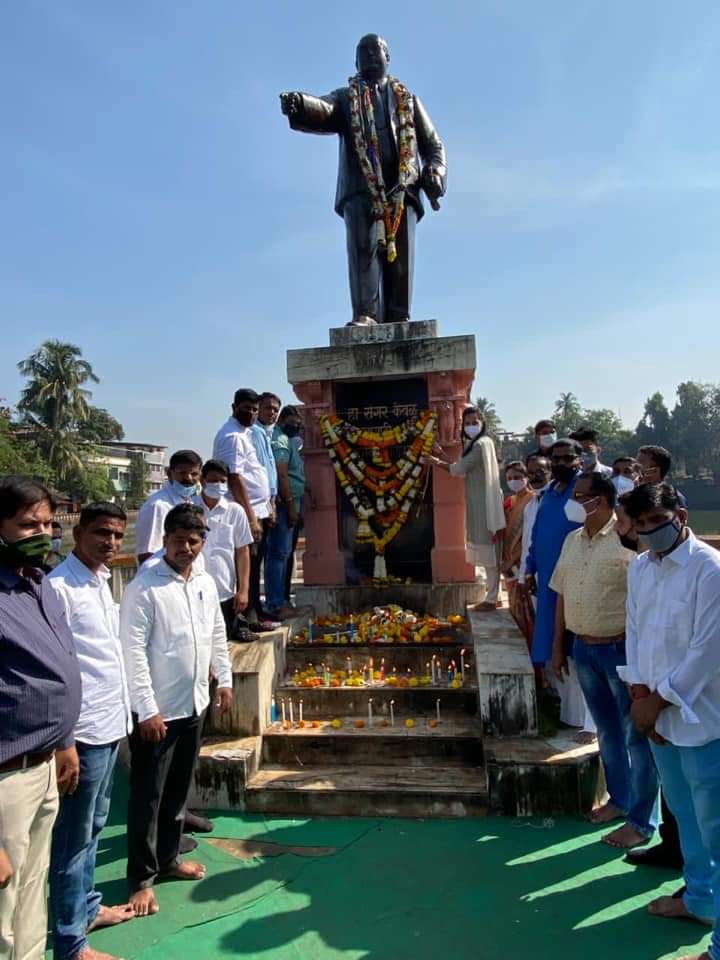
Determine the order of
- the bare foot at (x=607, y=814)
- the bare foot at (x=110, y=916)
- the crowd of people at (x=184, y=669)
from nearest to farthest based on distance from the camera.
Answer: the crowd of people at (x=184, y=669) → the bare foot at (x=110, y=916) → the bare foot at (x=607, y=814)

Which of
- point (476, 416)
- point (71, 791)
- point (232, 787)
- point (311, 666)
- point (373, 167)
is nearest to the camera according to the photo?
point (71, 791)

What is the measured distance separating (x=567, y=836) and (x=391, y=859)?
0.93 metres

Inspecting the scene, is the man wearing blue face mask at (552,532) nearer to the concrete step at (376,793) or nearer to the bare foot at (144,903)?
the concrete step at (376,793)

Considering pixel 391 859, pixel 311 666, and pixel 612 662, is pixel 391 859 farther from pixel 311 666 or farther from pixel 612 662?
pixel 311 666

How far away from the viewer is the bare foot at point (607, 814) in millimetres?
3355

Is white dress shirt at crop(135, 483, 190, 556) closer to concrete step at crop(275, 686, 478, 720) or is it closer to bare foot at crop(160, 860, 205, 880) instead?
concrete step at crop(275, 686, 478, 720)

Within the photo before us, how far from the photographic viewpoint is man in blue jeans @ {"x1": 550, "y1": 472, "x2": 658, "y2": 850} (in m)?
3.15

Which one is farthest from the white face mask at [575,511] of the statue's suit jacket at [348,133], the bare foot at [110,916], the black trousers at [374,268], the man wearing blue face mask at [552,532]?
the statue's suit jacket at [348,133]

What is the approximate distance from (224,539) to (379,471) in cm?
242

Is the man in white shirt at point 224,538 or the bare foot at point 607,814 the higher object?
the man in white shirt at point 224,538

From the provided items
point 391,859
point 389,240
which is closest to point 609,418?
point 389,240

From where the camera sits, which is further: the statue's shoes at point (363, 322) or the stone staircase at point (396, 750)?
the statue's shoes at point (363, 322)

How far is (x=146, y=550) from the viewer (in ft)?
12.9

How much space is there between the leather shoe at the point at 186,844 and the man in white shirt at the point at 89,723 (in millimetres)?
516
